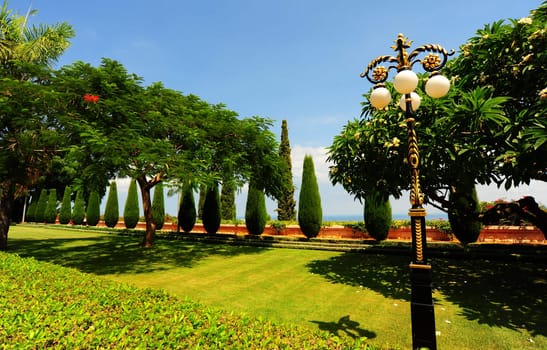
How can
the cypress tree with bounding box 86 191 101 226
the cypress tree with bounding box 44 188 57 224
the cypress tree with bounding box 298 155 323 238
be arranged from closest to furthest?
the cypress tree with bounding box 298 155 323 238 < the cypress tree with bounding box 86 191 101 226 < the cypress tree with bounding box 44 188 57 224

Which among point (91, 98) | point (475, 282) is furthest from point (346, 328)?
point (91, 98)

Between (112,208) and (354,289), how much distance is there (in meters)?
34.5

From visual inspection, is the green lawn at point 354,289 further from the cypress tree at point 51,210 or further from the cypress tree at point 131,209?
the cypress tree at point 51,210

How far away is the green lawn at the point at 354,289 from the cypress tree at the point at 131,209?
17.0 metres

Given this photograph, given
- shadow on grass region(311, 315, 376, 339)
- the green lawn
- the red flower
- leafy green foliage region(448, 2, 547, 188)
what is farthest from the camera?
the red flower

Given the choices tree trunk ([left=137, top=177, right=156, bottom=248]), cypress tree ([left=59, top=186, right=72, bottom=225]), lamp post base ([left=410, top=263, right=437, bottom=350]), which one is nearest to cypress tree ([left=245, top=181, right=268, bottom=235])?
tree trunk ([left=137, top=177, right=156, bottom=248])

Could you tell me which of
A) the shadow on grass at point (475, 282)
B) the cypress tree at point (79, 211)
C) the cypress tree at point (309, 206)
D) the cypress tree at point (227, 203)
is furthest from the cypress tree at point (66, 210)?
the shadow on grass at point (475, 282)


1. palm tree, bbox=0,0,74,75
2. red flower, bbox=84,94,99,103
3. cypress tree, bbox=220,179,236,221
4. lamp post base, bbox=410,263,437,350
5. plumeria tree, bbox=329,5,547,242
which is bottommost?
Result: lamp post base, bbox=410,263,437,350

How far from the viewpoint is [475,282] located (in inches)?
365

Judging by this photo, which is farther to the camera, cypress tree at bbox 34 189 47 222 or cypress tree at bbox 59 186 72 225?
cypress tree at bbox 34 189 47 222

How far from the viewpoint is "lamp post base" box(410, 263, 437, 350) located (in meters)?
4.04

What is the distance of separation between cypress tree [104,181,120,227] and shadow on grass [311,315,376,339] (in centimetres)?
3488

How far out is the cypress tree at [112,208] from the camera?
1350 inches

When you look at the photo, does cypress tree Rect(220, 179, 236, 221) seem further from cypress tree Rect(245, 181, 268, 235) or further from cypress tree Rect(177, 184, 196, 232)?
cypress tree Rect(245, 181, 268, 235)
